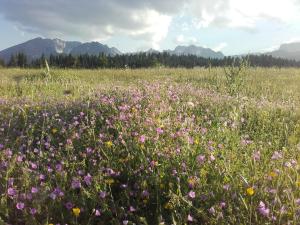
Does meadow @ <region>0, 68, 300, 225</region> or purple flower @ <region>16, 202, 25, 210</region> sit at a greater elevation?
meadow @ <region>0, 68, 300, 225</region>

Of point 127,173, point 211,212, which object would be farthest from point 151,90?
point 211,212

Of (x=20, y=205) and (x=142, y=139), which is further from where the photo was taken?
(x=142, y=139)

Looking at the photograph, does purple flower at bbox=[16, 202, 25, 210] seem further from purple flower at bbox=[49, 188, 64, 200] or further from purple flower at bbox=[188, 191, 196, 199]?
purple flower at bbox=[188, 191, 196, 199]

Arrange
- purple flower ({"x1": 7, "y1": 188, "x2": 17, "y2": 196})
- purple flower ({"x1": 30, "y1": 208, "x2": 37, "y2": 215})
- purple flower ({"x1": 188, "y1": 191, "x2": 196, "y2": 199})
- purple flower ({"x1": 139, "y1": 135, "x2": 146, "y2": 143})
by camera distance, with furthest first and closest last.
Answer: purple flower ({"x1": 139, "y1": 135, "x2": 146, "y2": 143}), purple flower ({"x1": 7, "y1": 188, "x2": 17, "y2": 196}), purple flower ({"x1": 30, "y1": 208, "x2": 37, "y2": 215}), purple flower ({"x1": 188, "y1": 191, "x2": 196, "y2": 199})

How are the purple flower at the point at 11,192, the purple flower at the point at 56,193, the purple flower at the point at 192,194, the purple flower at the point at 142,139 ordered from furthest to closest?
1. the purple flower at the point at 142,139
2. the purple flower at the point at 11,192
3. the purple flower at the point at 56,193
4. the purple flower at the point at 192,194

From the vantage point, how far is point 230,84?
32.4 ft

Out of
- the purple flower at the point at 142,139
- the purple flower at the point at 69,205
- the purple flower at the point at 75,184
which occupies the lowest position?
the purple flower at the point at 69,205

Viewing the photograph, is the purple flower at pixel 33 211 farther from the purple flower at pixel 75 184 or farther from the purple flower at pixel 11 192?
the purple flower at pixel 75 184

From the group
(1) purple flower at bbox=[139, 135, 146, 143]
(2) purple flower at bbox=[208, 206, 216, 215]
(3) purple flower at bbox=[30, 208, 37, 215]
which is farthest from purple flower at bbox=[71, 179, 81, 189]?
(2) purple flower at bbox=[208, 206, 216, 215]

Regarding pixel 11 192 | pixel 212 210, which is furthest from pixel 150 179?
pixel 11 192

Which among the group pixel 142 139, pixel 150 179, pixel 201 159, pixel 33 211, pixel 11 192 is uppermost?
pixel 142 139

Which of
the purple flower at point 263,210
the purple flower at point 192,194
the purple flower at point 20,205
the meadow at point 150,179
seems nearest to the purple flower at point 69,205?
the meadow at point 150,179

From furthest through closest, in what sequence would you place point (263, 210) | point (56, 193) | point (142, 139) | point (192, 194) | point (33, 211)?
point (142, 139) → point (56, 193) → point (33, 211) → point (192, 194) → point (263, 210)

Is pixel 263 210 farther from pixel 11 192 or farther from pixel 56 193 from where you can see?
pixel 11 192
